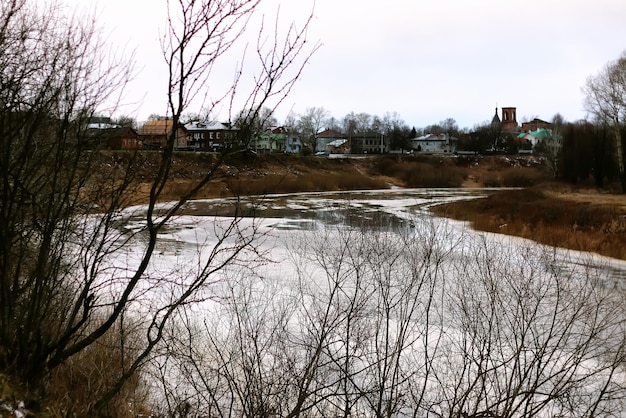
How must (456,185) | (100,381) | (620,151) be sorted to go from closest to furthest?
1. (100,381)
2. (620,151)
3. (456,185)

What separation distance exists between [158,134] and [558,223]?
18512 mm

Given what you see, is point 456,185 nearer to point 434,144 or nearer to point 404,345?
point 434,144

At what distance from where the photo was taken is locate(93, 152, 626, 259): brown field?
3.39 m

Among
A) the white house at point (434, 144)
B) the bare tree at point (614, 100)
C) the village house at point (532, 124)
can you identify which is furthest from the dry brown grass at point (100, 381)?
the village house at point (532, 124)

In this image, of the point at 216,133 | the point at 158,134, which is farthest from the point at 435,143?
the point at 216,133

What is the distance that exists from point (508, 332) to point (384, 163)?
52.0 m

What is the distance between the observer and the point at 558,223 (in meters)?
19.0

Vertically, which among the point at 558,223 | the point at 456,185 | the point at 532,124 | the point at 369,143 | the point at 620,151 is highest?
the point at 532,124

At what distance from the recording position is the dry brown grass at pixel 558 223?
14914 mm

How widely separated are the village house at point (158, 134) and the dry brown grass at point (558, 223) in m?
12.3

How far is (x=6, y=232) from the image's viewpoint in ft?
9.56

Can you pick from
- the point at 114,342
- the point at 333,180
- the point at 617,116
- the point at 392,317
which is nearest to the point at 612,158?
the point at 617,116

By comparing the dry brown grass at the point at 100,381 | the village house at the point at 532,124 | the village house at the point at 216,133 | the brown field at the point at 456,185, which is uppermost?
the village house at the point at 532,124

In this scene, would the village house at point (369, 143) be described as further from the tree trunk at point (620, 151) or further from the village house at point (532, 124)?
the village house at point (532, 124)
